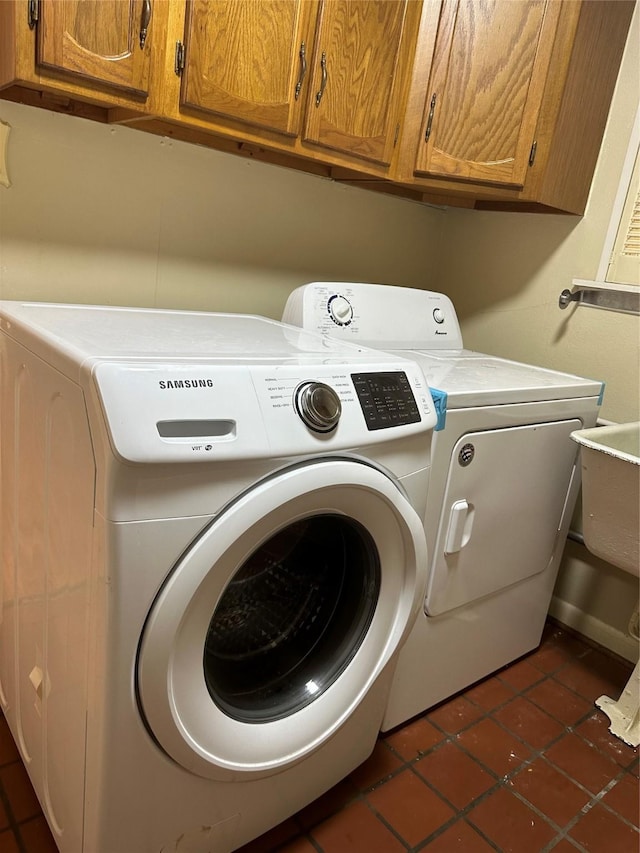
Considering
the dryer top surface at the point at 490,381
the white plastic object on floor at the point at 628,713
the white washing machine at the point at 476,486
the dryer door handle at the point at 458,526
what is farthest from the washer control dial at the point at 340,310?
the white plastic object on floor at the point at 628,713

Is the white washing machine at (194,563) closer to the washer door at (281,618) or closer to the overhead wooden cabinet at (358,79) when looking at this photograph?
the washer door at (281,618)

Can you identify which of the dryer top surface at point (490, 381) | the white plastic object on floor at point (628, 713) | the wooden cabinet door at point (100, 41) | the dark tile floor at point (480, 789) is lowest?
the dark tile floor at point (480, 789)

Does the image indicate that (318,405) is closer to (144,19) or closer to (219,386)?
(219,386)

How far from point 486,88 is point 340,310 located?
0.72m

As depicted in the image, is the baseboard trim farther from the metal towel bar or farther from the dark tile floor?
the metal towel bar

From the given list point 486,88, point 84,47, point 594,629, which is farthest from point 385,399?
point 594,629

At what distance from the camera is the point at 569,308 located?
1883 millimetres

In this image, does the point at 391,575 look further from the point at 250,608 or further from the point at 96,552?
the point at 96,552

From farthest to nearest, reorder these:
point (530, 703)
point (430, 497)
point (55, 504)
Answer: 1. point (530, 703)
2. point (430, 497)
3. point (55, 504)

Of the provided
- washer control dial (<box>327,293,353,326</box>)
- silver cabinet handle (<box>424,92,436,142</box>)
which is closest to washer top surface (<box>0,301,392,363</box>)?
washer control dial (<box>327,293,353,326</box>)

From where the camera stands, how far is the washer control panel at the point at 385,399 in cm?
97

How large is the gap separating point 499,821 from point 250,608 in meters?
0.78

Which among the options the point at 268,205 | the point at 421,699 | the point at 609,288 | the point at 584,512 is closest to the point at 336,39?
the point at 268,205

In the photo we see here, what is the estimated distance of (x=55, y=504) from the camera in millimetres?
886
